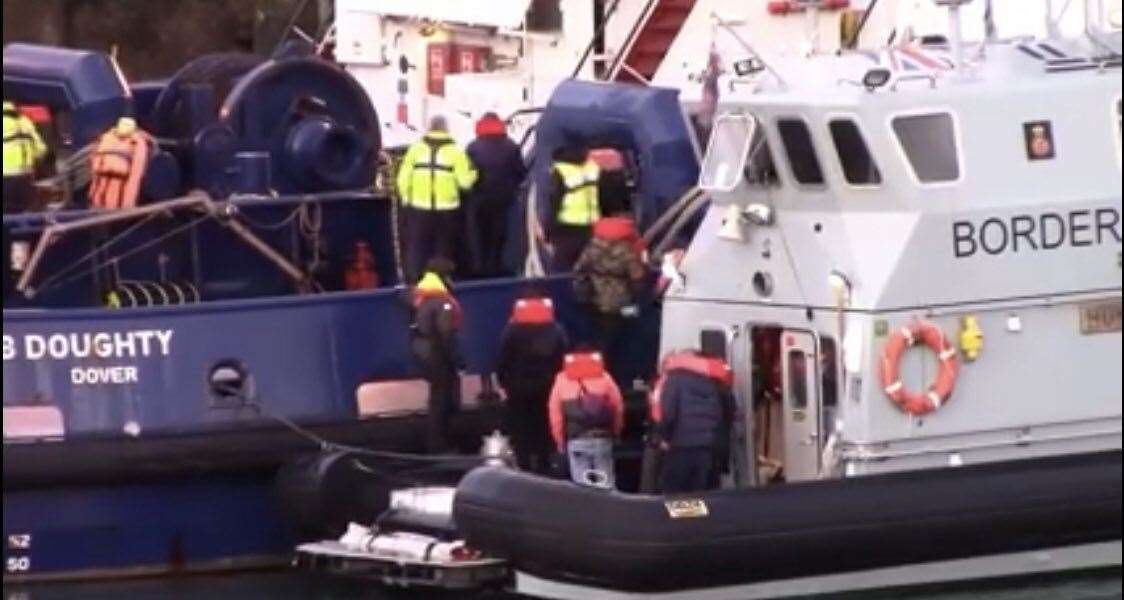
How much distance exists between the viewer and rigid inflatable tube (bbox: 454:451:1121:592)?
13.5m

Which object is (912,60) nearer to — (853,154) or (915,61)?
(915,61)

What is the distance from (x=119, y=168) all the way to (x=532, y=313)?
2272mm

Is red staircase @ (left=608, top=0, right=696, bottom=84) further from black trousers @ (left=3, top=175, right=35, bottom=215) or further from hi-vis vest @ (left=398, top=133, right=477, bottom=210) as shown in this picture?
black trousers @ (left=3, top=175, right=35, bottom=215)

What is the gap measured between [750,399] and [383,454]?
5.67 ft

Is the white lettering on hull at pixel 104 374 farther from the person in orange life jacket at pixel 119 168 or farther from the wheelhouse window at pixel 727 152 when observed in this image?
the wheelhouse window at pixel 727 152

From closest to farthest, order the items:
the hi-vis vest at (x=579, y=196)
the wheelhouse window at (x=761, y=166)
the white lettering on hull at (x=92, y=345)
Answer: the wheelhouse window at (x=761, y=166) → the white lettering on hull at (x=92, y=345) → the hi-vis vest at (x=579, y=196)

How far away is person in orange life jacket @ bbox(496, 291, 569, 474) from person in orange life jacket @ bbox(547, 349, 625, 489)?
0.51 m

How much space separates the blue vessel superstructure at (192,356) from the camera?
48.8 feet

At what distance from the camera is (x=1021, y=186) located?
1399cm

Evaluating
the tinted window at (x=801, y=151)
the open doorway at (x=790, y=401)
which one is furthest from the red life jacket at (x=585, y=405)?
the tinted window at (x=801, y=151)

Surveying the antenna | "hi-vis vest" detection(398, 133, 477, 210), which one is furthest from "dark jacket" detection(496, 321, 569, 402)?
the antenna

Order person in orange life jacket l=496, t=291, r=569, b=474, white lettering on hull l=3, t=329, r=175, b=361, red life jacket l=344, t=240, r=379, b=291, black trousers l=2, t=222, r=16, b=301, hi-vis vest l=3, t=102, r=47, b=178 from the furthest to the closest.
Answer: red life jacket l=344, t=240, r=379, b=291 → hi-vis vest l=3, t=102, r=47, b=178 → black trousers l=2, t=222, r=16, b=301 → person in orange life jacket l=496, t=291, r=569, b=474 → white lettering on hull l=3, t=329, r=175, b=361

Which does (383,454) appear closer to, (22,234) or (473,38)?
(22,234)

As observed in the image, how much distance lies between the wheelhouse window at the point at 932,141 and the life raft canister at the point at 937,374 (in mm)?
659
